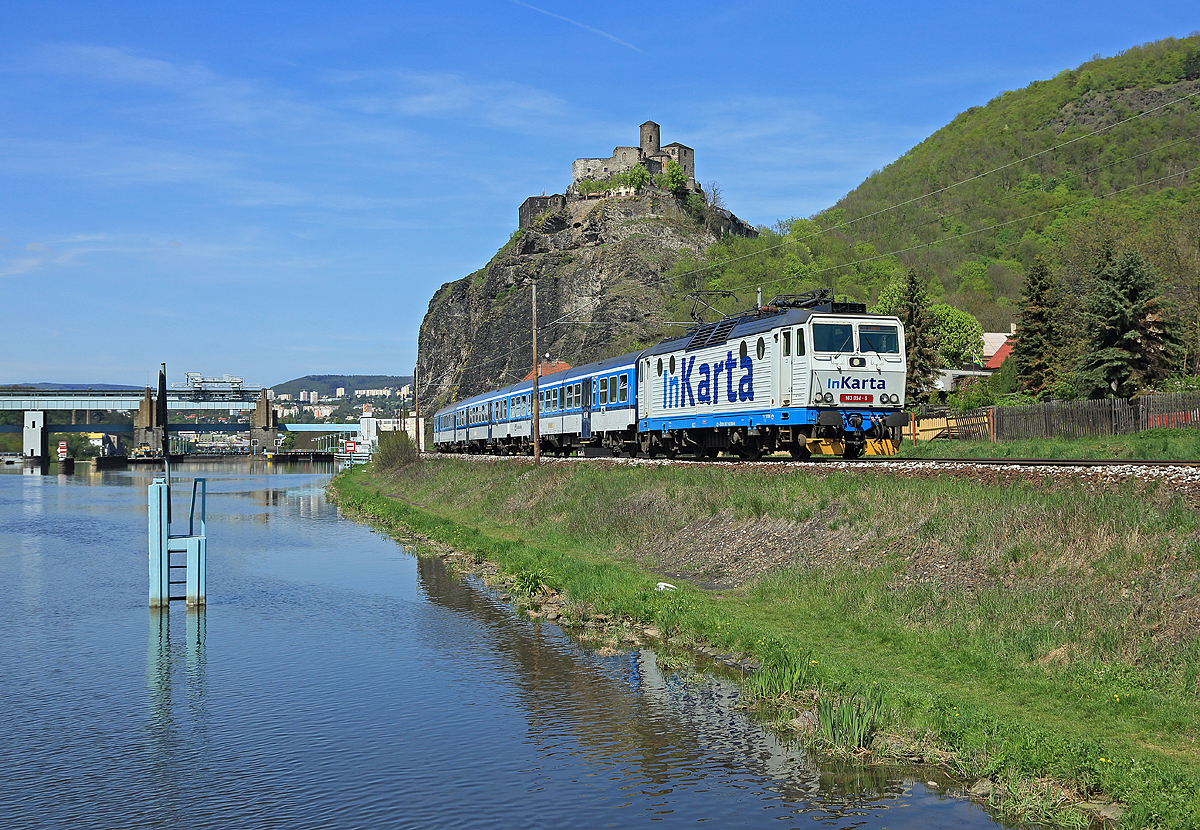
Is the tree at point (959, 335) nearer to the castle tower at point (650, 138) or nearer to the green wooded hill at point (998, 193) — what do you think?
the green wooded hill at point (998, 193)

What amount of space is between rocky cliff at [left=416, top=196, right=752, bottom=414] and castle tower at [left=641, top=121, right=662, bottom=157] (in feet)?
57.1

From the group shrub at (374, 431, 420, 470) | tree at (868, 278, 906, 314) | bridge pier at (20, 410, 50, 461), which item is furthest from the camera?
bridge pier at (20, 410, 50, 461)

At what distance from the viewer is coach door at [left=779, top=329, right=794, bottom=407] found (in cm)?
2816

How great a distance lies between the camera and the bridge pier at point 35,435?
7092 inches

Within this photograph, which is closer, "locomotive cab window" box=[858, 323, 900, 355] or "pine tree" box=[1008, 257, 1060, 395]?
"locomotive cab window" box=[858, 323, 900, 355]

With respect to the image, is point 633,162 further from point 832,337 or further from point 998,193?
point 832,337

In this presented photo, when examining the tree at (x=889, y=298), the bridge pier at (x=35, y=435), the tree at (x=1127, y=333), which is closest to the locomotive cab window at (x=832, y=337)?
the tree at (x=1127, y=333)

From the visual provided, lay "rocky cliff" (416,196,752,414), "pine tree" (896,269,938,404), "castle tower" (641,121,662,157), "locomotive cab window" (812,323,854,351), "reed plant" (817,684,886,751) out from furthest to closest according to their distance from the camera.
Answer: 1. "castle tower" (641,121,662,157)
2. "rocky cliff" (416,196,752,414)
3. "pine tree" (896,269,938,404)
4. "locomotive cab window" (812,323,854,351)
5. "reed plant" (817,684,886,751)

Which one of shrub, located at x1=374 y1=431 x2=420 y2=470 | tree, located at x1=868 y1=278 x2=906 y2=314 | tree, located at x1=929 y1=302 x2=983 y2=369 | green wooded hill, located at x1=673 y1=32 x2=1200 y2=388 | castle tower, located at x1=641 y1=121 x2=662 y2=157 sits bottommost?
shrub, located at x1=374 y1=431 x2=420 y2=470

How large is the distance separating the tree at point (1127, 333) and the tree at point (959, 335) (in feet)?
178

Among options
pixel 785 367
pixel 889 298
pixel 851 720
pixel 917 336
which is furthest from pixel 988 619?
pixel 889 298

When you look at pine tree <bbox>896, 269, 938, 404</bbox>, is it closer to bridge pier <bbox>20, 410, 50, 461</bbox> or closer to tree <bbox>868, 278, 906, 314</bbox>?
tree <bbox>868, 278, 906, 314</bbox>

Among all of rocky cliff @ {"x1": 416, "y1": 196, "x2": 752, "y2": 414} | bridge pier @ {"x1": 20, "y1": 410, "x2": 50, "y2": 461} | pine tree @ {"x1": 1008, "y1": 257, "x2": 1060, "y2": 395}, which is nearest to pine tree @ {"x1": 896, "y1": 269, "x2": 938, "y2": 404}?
pine tree @ {"x1": 1008, "y1": 257, "x2": 1060, "y2": 395}

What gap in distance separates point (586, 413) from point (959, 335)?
72417 millimetres
